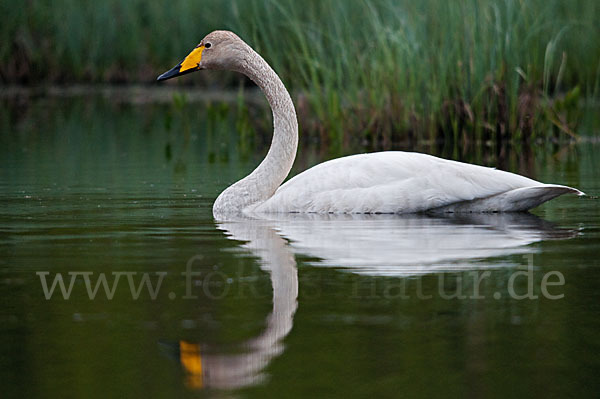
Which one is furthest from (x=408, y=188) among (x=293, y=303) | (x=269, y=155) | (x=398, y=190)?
(x=293, y=303)

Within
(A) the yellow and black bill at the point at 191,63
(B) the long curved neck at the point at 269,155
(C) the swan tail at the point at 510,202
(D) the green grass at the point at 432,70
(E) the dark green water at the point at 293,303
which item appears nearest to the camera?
(E) the dark green water at the point at 293,303

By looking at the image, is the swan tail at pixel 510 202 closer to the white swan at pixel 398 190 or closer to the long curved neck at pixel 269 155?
the white swan at pixel 398 190

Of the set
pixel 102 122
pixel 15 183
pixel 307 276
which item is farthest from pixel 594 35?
pixel 307 276

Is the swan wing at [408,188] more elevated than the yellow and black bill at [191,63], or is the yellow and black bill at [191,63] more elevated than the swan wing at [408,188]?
A: the yellow and black bill at [191,63]

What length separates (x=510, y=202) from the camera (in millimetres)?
8562

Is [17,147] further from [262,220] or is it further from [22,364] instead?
[22,364]

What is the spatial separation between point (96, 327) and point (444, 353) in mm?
1383

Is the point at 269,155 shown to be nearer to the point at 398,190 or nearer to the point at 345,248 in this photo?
the point at 398,190

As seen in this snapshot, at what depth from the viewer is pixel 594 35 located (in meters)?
18.7

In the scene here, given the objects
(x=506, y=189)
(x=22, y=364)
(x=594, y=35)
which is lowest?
(x=22, y=364)

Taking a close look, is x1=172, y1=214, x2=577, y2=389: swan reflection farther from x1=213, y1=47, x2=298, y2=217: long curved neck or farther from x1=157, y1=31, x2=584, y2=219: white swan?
x1=213, y1=47, x2=298, y2=217: long curved neck

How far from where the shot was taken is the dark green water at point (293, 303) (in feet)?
12.8

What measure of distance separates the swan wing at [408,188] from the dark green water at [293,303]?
178 millimetres

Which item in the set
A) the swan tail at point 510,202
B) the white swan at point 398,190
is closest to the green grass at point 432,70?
the white swan at point 398,190
